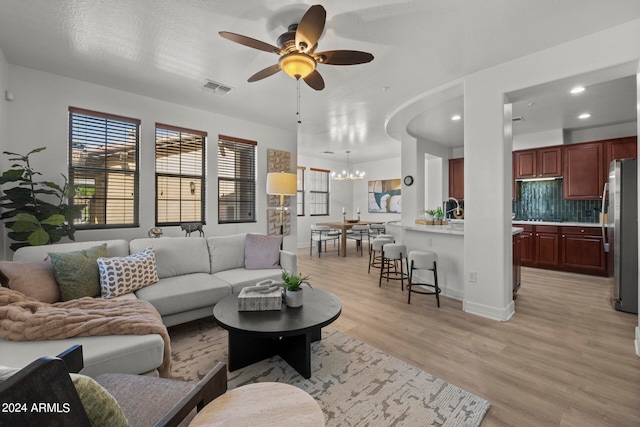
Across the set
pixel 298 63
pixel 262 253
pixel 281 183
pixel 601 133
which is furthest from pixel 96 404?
pixel 601 133

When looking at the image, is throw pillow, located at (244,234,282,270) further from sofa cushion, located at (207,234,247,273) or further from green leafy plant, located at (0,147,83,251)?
green leafy plant, located at (0,147,83,251)

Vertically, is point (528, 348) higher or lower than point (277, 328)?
lower

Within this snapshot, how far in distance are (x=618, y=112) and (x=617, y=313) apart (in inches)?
127

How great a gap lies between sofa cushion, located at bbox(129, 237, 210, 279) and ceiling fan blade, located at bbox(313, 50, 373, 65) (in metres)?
2.47

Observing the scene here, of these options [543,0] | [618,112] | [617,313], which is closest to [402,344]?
[617,313]

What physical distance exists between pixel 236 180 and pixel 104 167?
1786 millimetres

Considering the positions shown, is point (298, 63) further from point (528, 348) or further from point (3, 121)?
point (3, 121)

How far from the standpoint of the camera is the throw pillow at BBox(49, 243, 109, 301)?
2209mm

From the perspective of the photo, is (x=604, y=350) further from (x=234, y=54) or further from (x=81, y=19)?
(x=81, y=19)

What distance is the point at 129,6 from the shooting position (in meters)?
2.09

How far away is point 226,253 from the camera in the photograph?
3432mm

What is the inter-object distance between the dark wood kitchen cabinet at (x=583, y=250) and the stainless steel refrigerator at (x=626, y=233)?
1.82m

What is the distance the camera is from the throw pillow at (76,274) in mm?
2209

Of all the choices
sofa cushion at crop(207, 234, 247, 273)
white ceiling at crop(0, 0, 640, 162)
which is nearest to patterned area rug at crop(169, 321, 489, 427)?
sofa cushion at crop(207, 234, 247, 273)
